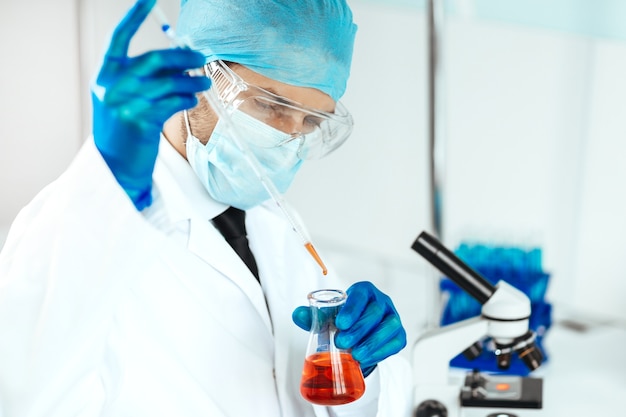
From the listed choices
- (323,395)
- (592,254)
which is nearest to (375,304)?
(323,395)

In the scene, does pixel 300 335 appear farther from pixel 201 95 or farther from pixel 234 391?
pixel 201 95

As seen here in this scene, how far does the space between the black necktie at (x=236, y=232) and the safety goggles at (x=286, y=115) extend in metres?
0.18

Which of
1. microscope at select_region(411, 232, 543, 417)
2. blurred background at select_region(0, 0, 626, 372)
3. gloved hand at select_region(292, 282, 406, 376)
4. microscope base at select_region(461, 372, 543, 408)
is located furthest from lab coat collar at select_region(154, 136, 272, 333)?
blurred background at select_region(0, 0, 626, 372)

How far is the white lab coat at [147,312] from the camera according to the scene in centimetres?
87

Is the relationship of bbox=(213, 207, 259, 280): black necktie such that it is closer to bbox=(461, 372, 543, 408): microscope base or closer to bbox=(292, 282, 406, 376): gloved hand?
bbox=(292, 282, 406, 376): gloved hand

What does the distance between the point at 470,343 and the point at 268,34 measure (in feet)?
2.09

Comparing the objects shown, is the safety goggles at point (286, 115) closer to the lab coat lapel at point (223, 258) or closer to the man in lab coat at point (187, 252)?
the man in lab coat at point (187, 252)

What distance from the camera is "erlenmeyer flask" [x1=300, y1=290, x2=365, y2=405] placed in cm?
106

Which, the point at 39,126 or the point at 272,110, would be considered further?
the point at 272,110

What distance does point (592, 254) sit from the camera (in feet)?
7.02

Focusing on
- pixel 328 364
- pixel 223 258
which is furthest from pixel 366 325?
pixel 223 258

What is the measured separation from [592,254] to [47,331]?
165 cm

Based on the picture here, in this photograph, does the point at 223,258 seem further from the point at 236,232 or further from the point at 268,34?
the point at 268,34

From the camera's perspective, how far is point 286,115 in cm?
116
